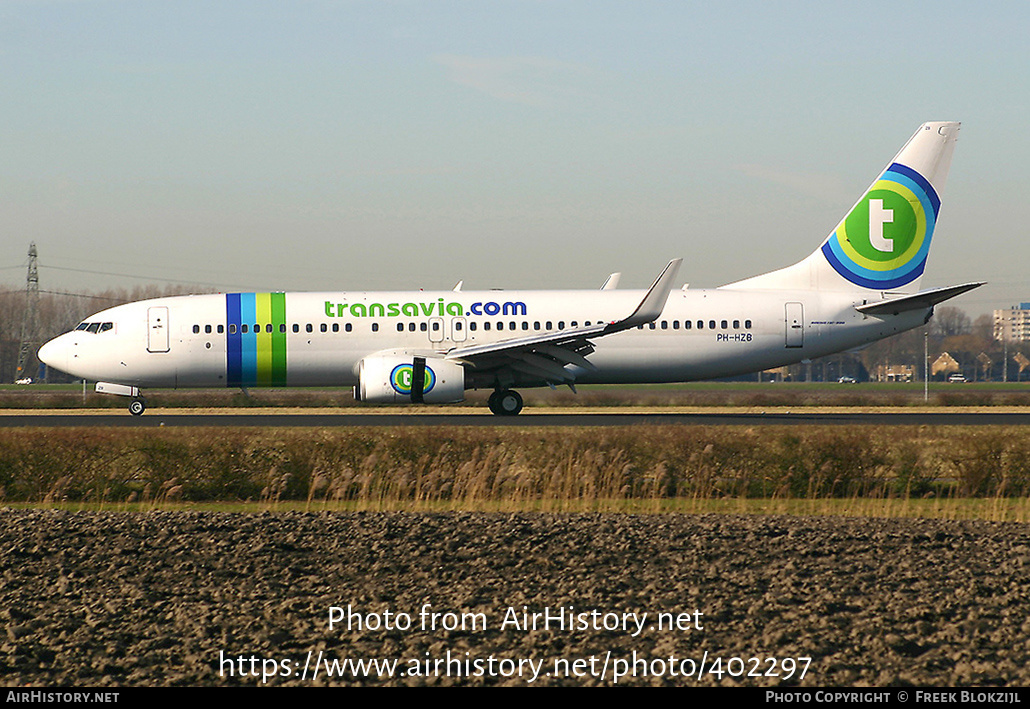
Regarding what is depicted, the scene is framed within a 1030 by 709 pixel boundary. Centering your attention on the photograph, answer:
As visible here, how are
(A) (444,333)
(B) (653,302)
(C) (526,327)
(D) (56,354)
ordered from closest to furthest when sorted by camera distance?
(B) (653,302) < (A) (444,333) < (C) (526,327) < (D) (56,354)

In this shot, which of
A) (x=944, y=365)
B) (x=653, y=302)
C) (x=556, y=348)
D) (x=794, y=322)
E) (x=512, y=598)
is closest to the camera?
(x=512, y=598)

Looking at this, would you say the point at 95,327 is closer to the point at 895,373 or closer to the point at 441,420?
the point at 441,420

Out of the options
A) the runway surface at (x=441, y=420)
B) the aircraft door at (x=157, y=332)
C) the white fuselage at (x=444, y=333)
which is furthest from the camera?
the aircraft door at (x=157, y=332)

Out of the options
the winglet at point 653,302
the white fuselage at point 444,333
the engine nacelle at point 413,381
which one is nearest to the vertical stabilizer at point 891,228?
the white fuselage at point 444,333

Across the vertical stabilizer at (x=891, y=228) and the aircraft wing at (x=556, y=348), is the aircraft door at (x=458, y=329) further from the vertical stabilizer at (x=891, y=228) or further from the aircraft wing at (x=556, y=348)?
the vertical stabilizer at (x=891, y=228)

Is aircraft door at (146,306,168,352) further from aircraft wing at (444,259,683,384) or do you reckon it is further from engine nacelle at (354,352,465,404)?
aircraft wing at (444,259,683,384)

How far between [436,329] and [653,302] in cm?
601

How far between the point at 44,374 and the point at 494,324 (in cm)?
10437

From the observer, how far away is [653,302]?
2620cm

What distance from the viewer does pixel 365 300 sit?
96.0 ft

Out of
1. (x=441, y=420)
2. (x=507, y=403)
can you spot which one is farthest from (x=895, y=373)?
(x=441, y=420)

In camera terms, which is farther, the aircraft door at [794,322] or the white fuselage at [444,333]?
the aircraft door at [794,322]

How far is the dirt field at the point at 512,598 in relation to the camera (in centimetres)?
775

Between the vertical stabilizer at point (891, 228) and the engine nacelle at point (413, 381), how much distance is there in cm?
1013
